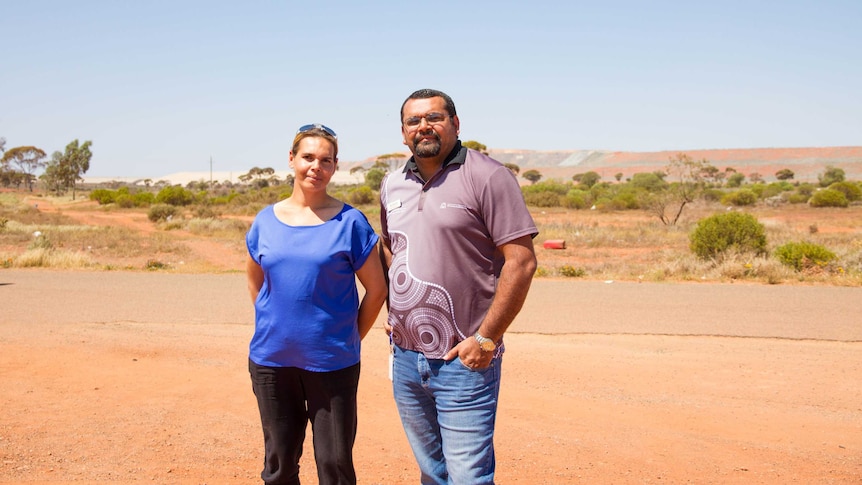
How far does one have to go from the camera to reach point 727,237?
16.0m

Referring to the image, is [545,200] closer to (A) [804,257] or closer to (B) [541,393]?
(A) [804,257]

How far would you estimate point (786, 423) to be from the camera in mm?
5582

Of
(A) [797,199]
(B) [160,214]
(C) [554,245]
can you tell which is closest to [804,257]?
(C) [554,245]

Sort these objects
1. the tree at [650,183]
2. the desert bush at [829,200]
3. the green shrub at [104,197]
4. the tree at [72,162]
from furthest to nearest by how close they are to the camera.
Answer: the tree at [72,162] < the tree at [650,183] < the green shrub at [104,197] < the desert bush at [829,200]

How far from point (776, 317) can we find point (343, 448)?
775 cm

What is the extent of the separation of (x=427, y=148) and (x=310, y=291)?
0.69 meters

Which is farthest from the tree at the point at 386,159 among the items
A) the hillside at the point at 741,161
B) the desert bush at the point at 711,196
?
the desert bush at the point at 711,196

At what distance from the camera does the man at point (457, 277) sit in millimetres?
2701

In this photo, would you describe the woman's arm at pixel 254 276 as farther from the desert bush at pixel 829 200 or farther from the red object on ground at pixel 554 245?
the desert bush at pixel 829 200

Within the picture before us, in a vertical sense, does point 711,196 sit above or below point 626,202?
above

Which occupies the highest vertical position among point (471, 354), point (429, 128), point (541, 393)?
point (429, 128)

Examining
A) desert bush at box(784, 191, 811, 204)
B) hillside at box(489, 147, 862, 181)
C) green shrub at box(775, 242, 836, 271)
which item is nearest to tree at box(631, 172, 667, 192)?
desert bush at box(784, 191, 811, 204)

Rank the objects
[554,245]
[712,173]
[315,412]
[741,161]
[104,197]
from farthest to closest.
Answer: [741,161] < [104,197] < [712,173] < [554,245] < [315,412]

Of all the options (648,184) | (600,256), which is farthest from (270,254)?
(648,184)
